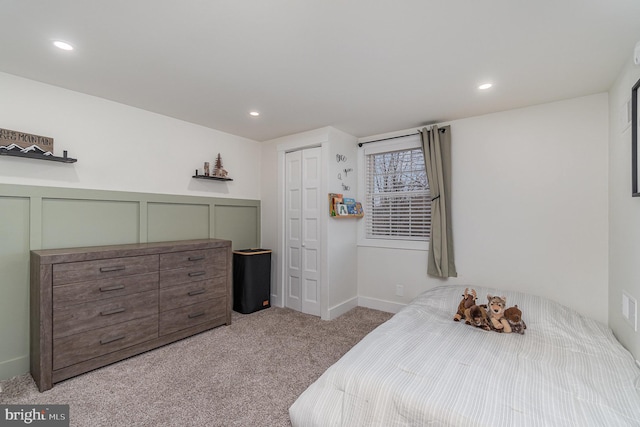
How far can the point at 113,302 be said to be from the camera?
7.43 feet

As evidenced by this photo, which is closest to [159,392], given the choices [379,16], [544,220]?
[379,16]

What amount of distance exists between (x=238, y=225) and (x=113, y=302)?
1724mm

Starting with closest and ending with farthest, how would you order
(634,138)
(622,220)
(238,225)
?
1. (634,138)
2. (622,220)
3. (238,225)

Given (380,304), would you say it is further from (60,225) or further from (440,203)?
(60,225)

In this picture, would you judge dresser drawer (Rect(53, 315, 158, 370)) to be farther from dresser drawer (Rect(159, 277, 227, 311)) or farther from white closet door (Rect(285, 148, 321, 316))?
white closet door (Rect(285, 148, 321, 316))

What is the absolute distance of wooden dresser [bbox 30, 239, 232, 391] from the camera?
1.98m

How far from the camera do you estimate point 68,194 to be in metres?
2.39

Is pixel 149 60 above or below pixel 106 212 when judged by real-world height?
above

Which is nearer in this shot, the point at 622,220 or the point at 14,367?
the point at 622,220

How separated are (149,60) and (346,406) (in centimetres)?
246

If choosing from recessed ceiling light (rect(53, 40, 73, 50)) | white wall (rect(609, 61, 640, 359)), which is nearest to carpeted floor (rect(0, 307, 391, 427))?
white wall (rect(609, 61, 640, 359))

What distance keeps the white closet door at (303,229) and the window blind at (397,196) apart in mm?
772

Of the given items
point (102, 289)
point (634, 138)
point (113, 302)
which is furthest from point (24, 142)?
point (634, 138)

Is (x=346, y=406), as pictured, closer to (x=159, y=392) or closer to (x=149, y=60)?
(x=159, y=392)
